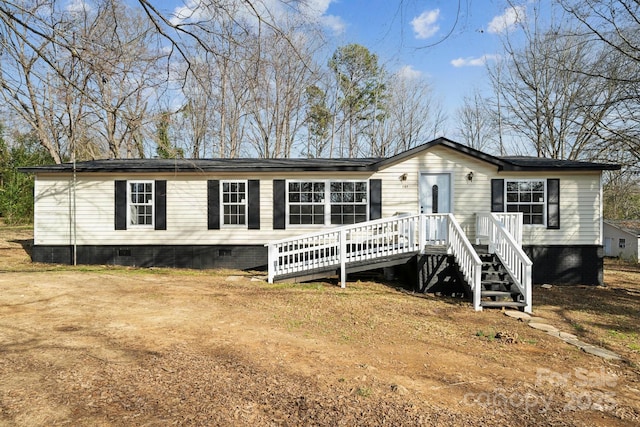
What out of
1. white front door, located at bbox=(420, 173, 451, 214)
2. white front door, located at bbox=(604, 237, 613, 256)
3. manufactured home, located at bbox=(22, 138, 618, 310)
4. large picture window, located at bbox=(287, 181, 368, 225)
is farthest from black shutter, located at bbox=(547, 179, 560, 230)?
white front door, located at bbox=(604, 237, 613, 256)

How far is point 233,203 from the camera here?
11031mm

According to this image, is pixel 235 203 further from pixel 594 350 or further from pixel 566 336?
pixel 594 350

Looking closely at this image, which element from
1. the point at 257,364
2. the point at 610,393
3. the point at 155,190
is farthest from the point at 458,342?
the point at 155,190

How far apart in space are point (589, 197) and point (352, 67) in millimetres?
17260

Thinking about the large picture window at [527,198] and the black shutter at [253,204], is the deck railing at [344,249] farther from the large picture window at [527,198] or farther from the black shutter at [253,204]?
the large picture window at [527,198]

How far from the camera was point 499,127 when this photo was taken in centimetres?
2694

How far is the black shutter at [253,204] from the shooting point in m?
10.9

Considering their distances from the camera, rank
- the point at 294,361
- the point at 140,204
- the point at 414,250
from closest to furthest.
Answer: the point at 294,361, the point at 414,250, the point at 140,204

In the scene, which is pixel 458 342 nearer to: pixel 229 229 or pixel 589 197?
pixel 229 229

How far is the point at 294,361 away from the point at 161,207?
28.3ft

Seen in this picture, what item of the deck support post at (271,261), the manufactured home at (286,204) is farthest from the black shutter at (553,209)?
the deck support post at (271,261)

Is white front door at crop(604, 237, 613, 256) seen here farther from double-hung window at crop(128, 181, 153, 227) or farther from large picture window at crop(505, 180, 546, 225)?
double-hung window at crop(128, 181, 153, 227)

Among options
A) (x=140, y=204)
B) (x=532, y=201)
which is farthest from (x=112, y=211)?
(x=532, y=201)

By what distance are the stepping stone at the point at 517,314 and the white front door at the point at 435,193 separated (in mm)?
4412
